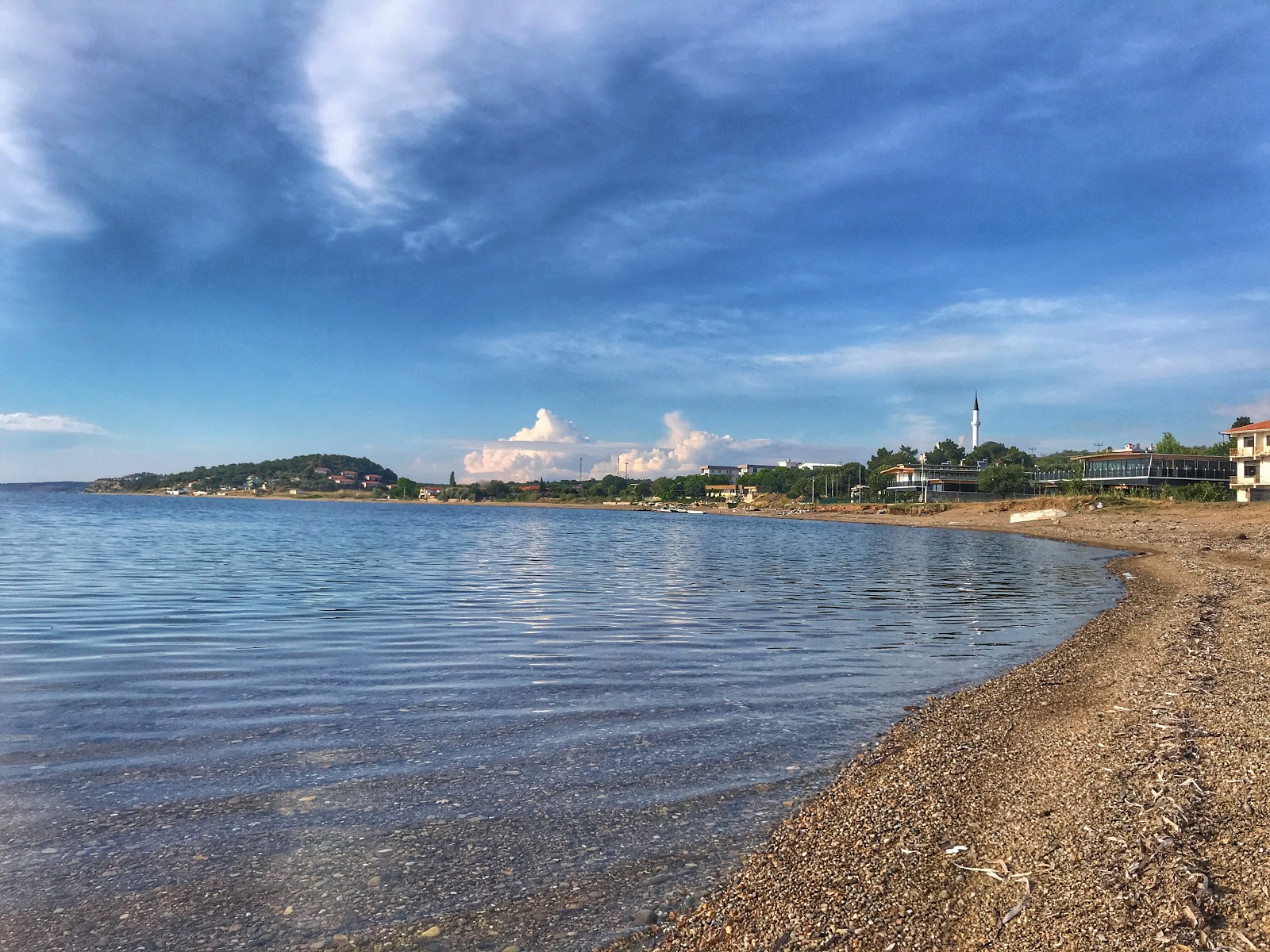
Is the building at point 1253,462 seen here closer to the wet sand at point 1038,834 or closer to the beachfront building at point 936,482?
the beachfront building at point 936,482

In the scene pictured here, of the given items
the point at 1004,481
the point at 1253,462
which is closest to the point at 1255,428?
the point at 1253,462

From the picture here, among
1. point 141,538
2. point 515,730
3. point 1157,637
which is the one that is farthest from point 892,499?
point 515,730

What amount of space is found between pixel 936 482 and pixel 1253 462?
53.8 meters

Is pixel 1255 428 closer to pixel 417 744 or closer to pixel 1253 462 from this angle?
pixel 1253 462

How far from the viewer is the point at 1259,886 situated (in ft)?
16.2

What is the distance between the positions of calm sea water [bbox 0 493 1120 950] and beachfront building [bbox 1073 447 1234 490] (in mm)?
88942

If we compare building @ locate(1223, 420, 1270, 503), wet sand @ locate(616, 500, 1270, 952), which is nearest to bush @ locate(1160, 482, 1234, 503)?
building @ locate(1223, 420, 1270, 503)

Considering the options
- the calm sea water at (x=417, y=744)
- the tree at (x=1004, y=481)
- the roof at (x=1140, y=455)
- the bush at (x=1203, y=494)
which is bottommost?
the calm sea water at (x=417, y=744)

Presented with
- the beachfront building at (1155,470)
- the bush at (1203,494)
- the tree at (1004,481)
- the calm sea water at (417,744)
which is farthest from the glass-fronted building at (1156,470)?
the calm sea water at (417,744)

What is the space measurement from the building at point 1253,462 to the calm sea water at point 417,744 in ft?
219

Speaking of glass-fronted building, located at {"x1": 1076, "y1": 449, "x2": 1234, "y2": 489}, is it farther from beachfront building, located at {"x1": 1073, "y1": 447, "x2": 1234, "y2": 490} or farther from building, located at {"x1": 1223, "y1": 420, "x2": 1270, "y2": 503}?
building, located at {"x1": 1223, "y1": 420, "x2": 1270, "y2": 503}

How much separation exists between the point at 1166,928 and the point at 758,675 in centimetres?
912

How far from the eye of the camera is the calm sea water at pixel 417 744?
19.2ft

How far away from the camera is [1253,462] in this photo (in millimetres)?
77500
